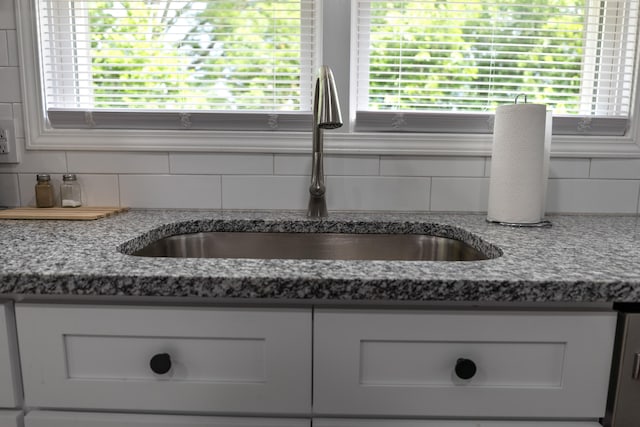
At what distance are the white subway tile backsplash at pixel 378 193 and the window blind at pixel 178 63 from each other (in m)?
0.21

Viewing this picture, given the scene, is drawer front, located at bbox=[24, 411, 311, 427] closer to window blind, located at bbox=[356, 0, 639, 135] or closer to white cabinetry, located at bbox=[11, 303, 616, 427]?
white cabinetry, located at bbox=[11, 303, 616, 427]

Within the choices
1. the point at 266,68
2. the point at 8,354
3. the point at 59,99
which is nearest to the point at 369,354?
the point at 8,354

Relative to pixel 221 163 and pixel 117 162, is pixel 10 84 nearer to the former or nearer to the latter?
pixel 117 162

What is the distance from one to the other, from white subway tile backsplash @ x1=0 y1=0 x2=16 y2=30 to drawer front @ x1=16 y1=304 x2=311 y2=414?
0.90 meters

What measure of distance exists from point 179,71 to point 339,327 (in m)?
0.91

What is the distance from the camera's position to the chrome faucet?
0.92 meters

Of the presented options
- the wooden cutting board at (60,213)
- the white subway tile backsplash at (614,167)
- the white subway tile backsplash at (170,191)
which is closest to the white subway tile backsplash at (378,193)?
the white subway tile backsplash at (170,191)

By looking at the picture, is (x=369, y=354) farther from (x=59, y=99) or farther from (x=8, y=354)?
(x=59, y=99)

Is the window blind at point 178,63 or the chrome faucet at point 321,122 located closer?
the chrome faucet at point 321,122

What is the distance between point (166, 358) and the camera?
1.98 feet

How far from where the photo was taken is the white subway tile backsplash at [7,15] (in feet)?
3.60

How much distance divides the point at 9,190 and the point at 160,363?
2.95 feet

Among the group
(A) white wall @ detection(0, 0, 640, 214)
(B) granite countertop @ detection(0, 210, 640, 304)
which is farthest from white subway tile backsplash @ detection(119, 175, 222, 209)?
(B) granite countertop @ detection(0, 210, 640, 304)

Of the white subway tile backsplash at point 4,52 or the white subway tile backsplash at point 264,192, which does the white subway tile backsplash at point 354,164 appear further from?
the white subway tile backsplash at point 4,52
